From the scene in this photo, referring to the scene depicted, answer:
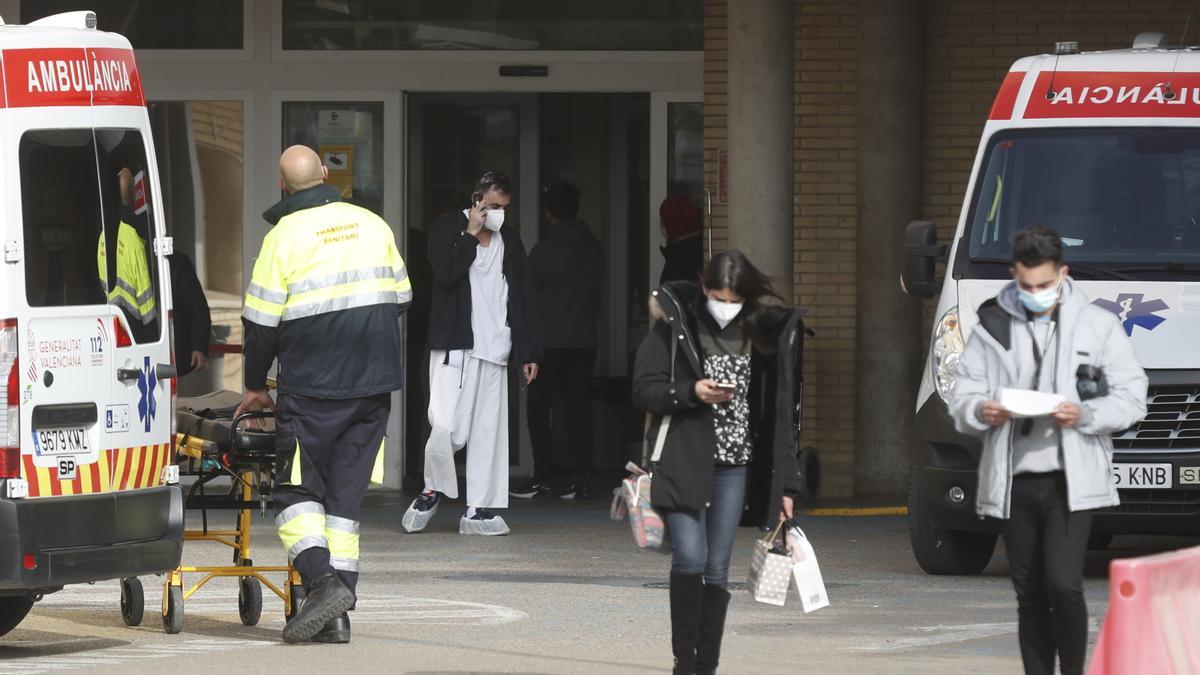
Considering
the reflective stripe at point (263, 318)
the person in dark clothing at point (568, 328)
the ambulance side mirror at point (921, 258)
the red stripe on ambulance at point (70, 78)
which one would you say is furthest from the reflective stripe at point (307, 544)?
the person in dark clothing at point (568, 328)

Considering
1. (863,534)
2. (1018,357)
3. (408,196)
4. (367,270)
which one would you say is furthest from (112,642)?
(408,196)

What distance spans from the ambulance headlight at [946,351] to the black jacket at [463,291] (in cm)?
304

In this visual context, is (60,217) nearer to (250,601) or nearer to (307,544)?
(307,544)

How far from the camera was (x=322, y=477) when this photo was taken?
29.6 feet

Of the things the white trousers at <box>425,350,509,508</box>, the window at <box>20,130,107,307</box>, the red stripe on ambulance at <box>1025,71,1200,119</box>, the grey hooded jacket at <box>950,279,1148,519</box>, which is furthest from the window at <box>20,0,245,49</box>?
the grey hooded jacket at <box>950,279,1148,519</box>

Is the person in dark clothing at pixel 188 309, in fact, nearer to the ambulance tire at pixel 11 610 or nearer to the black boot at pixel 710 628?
the ambulance tire at pixel 11 610

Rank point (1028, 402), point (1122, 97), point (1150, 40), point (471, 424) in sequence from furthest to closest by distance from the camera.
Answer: point (471, 424) → point (1150, 40) → point (1122, 97) → point (1028, 402)

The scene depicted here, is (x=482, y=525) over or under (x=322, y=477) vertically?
under

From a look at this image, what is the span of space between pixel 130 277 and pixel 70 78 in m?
0.82

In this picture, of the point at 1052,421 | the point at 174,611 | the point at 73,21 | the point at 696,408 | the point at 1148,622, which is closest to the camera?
the point at 1148,622

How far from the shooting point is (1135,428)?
10203mm

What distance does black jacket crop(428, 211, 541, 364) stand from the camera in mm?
12625

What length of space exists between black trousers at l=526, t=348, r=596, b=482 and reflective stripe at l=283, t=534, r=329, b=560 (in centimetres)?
615

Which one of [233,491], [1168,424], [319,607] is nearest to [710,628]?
[319,607]
